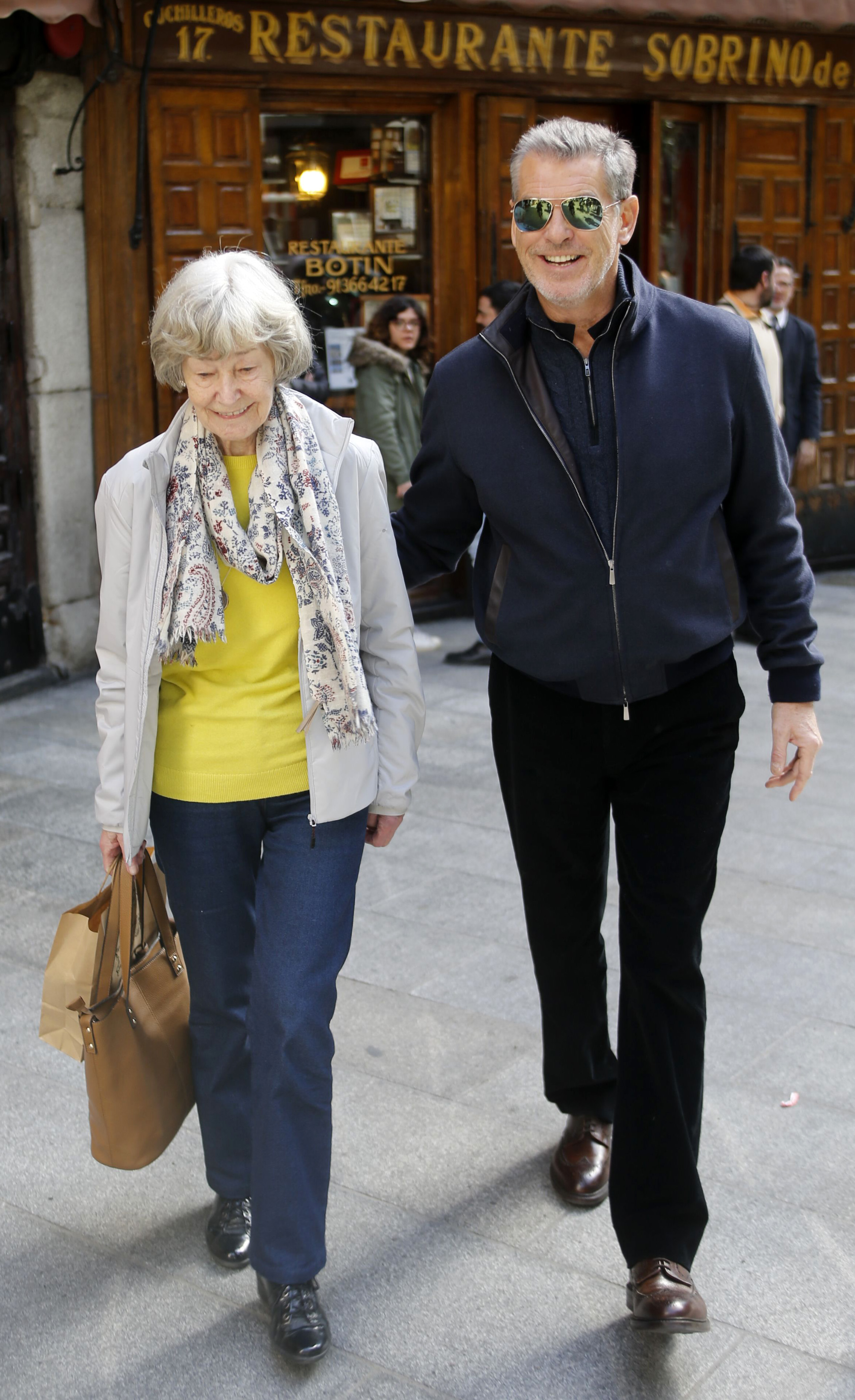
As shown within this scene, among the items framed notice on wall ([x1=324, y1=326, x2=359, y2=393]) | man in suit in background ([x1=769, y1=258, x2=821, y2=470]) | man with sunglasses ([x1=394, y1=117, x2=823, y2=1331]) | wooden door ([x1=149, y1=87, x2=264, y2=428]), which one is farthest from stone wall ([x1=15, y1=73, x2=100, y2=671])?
man with sunglasses ([x1=394, y1=117, x2=823, y2=1331])

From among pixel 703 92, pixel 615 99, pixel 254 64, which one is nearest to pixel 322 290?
pixel 254 64

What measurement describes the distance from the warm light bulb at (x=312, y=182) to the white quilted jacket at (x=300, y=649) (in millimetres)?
5997

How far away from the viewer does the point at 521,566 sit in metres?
2.70

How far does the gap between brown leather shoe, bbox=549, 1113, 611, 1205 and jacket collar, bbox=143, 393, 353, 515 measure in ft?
4.75

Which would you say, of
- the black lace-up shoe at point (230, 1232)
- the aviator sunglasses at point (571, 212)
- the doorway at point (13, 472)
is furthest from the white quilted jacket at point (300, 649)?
the doorway at point (13, 472)

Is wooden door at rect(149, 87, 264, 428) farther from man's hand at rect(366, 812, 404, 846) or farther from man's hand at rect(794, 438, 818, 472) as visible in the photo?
man's hand at rect(366, 812, 404, 846)

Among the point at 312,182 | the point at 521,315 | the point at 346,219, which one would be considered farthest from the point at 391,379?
the point at 521,315

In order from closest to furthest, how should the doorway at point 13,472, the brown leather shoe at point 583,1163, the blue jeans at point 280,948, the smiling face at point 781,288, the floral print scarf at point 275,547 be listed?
the floral print scarf at point 275,547
the blue jeans at point 280,948
the brown leather shoe at point 583,1163
the doorway at point 13,472
the smiling face at point 781,288

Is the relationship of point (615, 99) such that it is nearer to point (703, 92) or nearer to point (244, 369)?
point (703, 92)

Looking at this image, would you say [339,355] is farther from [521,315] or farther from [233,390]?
[233,390]

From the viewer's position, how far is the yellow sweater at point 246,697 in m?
2.59

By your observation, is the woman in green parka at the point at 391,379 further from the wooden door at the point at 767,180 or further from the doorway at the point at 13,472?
the wooden door at the point at 767,180

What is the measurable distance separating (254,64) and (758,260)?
9.14 ft

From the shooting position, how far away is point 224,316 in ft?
7.82
